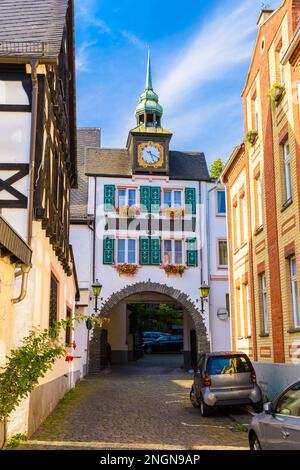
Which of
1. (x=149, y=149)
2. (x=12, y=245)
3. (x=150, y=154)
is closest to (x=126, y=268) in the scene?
(x=150, y=154)

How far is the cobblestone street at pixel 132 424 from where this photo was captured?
10102mm

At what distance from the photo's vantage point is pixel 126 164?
31.6m

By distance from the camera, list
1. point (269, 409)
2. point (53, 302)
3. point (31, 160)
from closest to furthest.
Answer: point (269, 409) < point (31, 160) < point (53, 302)

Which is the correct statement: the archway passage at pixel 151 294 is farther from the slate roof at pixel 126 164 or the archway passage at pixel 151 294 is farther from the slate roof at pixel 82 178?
the slate roof at pixel 126 164

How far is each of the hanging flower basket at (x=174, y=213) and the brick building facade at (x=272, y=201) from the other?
33.3 feet

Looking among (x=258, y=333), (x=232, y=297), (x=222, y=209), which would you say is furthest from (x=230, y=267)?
(x=222, y=209)

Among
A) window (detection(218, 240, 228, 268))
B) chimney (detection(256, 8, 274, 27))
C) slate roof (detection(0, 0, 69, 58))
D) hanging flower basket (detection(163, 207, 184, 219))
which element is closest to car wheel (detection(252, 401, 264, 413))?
slate roof (detection(0, 0, 69, 58))

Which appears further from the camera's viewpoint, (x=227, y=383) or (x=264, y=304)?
(x=264, y=304)

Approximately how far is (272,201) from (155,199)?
A: 15579 mm

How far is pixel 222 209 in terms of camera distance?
1230 inches

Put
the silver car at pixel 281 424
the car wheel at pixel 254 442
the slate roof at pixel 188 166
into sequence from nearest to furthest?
1. the silver car at pixel 281 424
2. the car wheel at pixel 254 442
3. the slate roof at pixel 188 166

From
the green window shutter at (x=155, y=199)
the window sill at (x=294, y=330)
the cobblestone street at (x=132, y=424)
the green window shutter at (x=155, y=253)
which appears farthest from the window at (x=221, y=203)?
the window sill at (x=294, y=330)

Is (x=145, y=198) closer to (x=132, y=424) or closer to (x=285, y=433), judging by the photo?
(x=132, y=424)

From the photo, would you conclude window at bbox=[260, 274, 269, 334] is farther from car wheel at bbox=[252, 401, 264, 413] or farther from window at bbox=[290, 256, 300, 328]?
car wheel at bbox=[252, 401, 264, 413]
